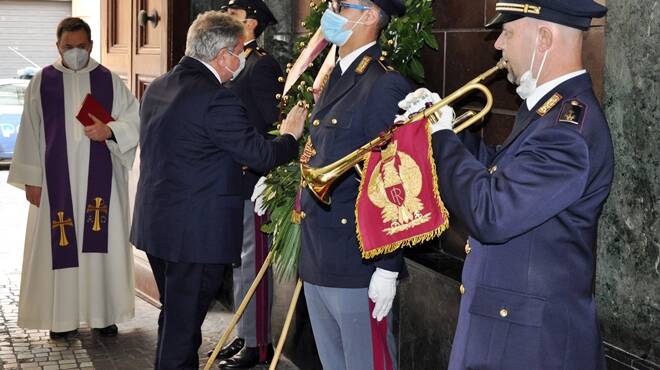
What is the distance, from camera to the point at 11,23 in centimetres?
2422

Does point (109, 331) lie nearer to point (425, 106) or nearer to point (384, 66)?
point (384, 66)

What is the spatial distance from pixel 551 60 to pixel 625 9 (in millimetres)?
678

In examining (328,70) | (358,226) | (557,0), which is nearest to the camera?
(557,0)

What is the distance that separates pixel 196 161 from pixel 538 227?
7.35 ft

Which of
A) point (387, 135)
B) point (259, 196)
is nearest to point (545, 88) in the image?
point (387, 135)

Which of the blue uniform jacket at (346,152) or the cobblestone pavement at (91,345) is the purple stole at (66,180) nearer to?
the cobblestone pavement at (91,345)

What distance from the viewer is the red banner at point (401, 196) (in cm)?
296

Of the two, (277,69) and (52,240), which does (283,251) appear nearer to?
(277,69)

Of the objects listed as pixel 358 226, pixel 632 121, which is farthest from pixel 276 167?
pixel 632 121

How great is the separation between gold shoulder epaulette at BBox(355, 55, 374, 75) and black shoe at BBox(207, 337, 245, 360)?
2.65 meters

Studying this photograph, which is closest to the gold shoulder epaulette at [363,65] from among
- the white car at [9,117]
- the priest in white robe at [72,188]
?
the priest in white robe at [72,188]

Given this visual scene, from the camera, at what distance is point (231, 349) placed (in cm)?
616

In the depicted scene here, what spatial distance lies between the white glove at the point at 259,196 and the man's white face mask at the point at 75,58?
1.88 meters

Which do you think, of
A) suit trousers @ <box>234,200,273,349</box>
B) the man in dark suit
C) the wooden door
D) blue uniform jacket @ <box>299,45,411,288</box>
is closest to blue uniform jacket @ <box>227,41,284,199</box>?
suit trousers @ <box>234,200,273,349</box>
